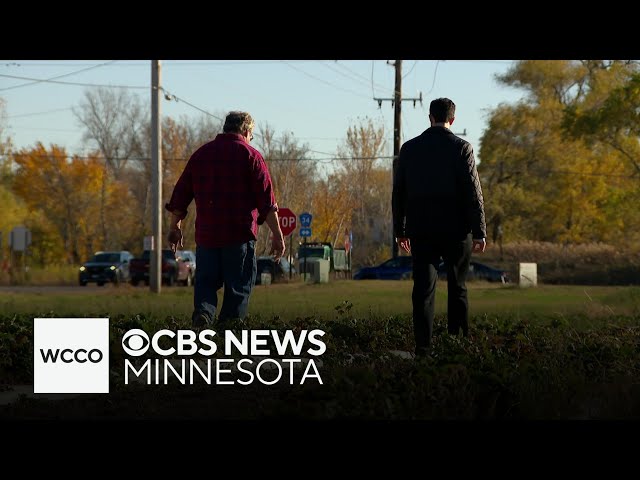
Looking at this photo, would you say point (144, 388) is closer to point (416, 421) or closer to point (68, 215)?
point (416, 421)

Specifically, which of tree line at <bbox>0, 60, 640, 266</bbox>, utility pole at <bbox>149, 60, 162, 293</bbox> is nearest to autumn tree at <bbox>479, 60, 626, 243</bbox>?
tree line at <bbox>0, 60, 640, 266</bbox>

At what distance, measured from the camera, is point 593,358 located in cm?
798

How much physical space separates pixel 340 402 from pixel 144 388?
2390 mm

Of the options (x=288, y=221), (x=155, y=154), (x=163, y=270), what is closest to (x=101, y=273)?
(x=163, y=270)

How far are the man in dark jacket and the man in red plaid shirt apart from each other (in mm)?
1218

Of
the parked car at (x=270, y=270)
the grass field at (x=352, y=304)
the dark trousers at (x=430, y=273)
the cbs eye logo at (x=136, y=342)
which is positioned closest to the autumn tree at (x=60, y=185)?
the parked car at (x=270, y=270)

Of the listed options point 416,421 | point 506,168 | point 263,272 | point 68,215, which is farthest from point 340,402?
point 68,215

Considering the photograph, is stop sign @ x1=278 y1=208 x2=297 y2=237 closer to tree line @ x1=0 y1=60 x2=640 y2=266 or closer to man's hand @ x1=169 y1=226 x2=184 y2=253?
tree line @ x1=0 y1=60 x2=640 y2=266

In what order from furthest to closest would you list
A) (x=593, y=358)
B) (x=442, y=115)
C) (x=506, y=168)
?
(x=506, y=168) < (x=442, y=115) < (x=593, y=358)

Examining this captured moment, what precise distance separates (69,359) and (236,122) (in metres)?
2.68

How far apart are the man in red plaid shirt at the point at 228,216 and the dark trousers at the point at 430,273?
126cm

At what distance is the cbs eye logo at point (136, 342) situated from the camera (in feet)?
30.2

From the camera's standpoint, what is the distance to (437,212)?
8555mm
